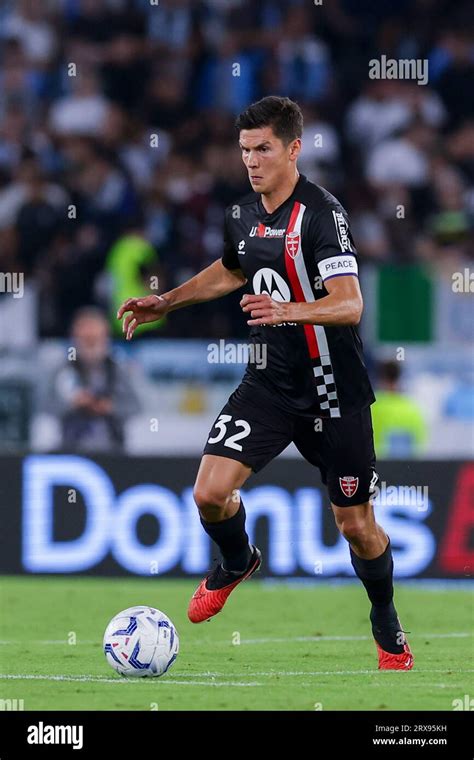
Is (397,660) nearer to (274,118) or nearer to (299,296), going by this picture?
(299,296)

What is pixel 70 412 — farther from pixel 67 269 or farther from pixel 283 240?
pixel 283 240

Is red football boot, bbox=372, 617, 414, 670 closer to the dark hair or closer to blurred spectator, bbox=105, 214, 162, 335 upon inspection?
the dark hair

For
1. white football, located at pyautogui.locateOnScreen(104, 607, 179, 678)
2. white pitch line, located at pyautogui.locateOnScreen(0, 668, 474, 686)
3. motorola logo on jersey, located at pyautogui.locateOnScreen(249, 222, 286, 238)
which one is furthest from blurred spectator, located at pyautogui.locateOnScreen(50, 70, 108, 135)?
white football, located at pyautogui.locateOnScreen(104, 607, 179, 678)

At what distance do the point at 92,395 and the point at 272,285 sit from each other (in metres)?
5.02

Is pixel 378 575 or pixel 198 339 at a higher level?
pixel 198 339

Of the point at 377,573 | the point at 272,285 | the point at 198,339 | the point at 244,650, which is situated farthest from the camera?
the point at 198,339

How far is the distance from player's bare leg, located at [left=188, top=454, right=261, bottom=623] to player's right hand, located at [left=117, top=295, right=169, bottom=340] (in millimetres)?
680

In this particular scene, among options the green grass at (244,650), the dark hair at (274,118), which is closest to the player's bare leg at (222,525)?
the green grass at (244,650)

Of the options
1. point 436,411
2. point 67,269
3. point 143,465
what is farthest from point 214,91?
point 143,465

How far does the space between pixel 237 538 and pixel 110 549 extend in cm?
342

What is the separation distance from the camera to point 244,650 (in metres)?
7.73

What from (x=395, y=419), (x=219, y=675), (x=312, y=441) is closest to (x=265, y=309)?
(x=312, y=441)

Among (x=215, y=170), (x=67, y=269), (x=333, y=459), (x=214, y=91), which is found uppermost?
(x=214, y=91)

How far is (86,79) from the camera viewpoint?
16234 mm
